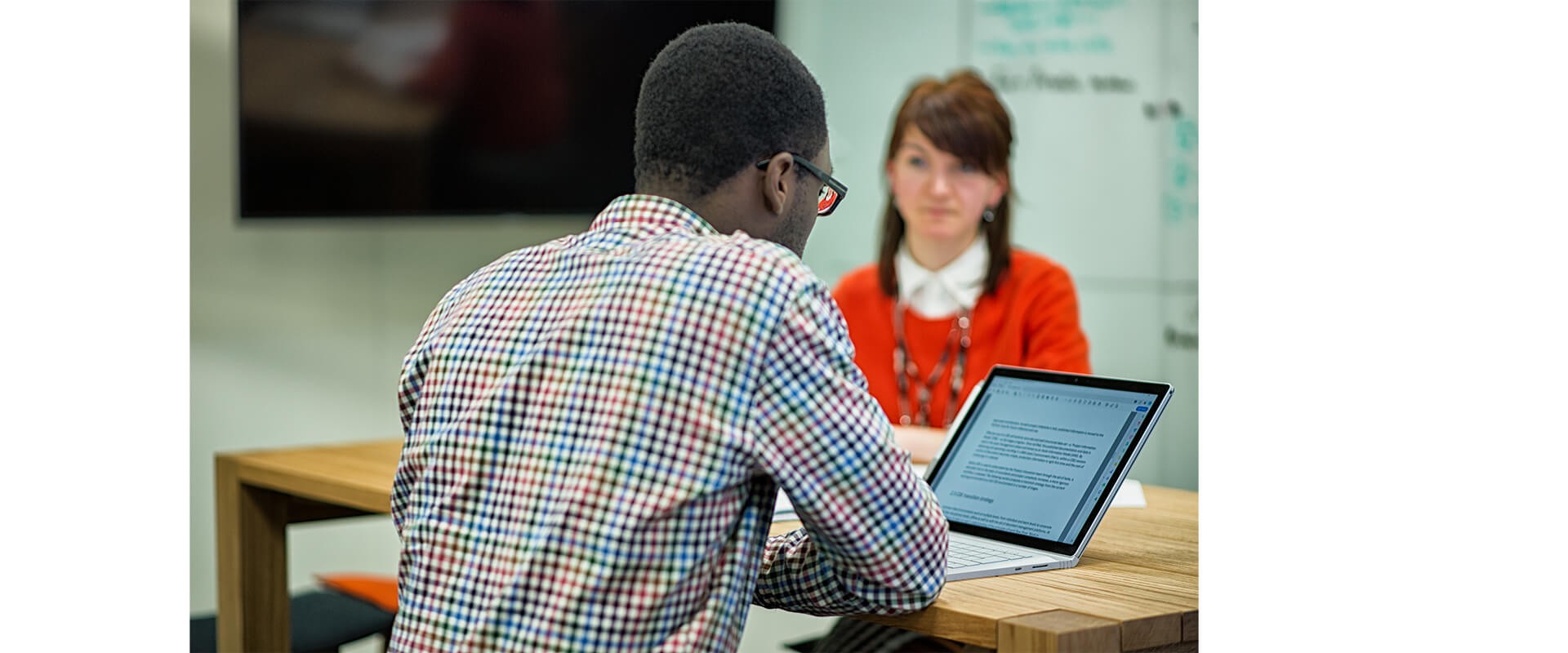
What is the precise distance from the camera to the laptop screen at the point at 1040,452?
4.62ft

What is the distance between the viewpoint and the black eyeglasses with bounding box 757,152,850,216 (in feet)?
4.02

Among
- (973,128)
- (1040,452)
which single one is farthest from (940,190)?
(1040,452)

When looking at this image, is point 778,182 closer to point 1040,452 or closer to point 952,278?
point 1040,452

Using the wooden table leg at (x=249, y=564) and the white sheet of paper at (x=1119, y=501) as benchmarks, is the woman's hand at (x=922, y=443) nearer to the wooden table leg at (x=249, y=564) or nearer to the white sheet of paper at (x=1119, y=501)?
the white sheet of paper at (x=1119, y=501)

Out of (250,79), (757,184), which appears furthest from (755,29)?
Answer: (250,79)

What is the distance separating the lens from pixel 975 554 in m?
1.39

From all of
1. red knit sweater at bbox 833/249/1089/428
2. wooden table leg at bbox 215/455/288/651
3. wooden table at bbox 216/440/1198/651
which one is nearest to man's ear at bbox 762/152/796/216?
wooden table at bbox 216/440/1198/651

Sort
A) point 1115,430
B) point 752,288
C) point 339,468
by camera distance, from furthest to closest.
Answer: point 339,468 < point 1115,430 < point 752,288

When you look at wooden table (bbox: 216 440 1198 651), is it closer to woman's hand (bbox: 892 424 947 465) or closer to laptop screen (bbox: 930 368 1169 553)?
laptop screen (bbox: 930 368 1169 553)

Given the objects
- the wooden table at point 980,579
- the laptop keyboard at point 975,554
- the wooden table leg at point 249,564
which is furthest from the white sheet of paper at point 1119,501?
the wooden table leg at point 249,564

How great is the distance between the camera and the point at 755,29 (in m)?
1.26

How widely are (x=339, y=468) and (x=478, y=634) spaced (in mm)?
800
